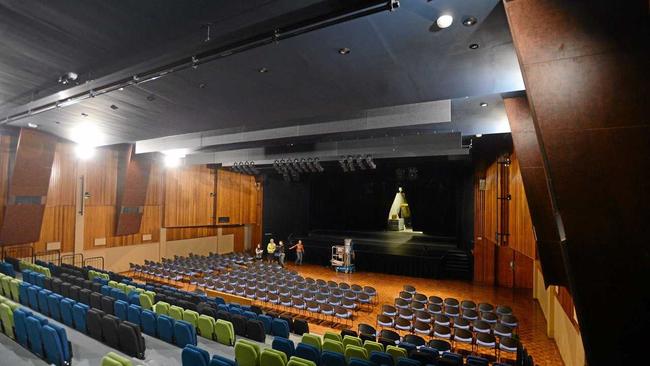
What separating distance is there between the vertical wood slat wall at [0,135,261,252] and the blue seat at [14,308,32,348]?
9.69 metres

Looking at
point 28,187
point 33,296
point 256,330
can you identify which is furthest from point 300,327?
point 28,187

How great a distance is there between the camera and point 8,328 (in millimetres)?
6441

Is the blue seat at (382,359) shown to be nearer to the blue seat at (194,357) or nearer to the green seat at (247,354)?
the green seat at (247,354)

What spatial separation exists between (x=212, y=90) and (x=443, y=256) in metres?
13.7

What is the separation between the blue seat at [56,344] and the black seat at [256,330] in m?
3.08

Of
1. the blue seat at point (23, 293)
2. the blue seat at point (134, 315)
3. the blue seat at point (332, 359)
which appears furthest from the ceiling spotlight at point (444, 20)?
the blue seat at point (23, 293)

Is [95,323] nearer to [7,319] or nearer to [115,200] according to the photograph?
[7,319]

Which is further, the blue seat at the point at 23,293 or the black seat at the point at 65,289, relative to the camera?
the black seat at the point at 65,289

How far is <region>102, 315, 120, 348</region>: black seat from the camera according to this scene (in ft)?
19.7

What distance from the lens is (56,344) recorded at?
514 centimetres

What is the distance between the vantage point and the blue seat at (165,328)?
6.49 meters

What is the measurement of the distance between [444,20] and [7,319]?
29.4 ft

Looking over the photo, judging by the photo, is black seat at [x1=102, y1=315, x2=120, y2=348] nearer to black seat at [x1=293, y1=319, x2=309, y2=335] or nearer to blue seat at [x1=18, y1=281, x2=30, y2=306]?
black seat at [x1=293, y1=319, x2=309, y2=335]

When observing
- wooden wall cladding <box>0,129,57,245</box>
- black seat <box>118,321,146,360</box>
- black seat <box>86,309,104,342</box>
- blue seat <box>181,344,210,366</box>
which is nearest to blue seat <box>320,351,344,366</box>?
blue seat <box>181,344,210,366</box>
